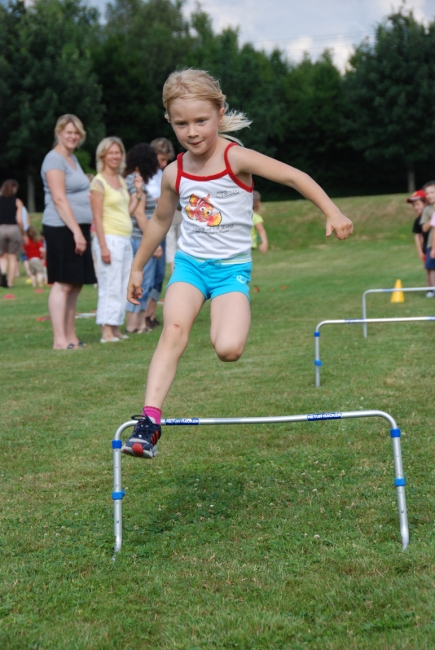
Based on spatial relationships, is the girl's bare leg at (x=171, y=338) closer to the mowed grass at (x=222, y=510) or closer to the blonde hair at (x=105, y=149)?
the mowed grass at (x=222, y=510)

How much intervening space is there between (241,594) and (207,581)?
0.18 metres

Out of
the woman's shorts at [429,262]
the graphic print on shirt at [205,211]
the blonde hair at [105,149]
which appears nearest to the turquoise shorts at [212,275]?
the graphic print on shirt at [205,211]

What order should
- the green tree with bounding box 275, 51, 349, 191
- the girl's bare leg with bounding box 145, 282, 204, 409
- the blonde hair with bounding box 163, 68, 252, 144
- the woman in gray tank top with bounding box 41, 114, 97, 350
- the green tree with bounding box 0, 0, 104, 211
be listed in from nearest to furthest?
the girl's bare leg with bounding box 145, 282, 204, 409 < the blonde hair with bounding box 163, 68, 252, 144 < the woman in gray tank top with bounding box 41, 114, 97, 350 < the green tree with bounding box 0, 0, 104, 211 < the green tree with bounding box 275, 51, 349, 191

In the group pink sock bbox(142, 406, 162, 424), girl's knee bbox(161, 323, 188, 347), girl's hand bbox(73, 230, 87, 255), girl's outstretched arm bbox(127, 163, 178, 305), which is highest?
girl's outstretched arm bbox(127, 163, 178, 305)

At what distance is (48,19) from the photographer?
160 feet

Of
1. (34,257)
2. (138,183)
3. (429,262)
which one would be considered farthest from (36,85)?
(138,183)

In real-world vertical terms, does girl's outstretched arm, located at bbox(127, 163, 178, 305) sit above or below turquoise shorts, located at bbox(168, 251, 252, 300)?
above

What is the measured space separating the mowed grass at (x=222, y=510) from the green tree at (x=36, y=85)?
39.9m

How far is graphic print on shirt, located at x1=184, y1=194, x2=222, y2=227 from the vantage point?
445cm

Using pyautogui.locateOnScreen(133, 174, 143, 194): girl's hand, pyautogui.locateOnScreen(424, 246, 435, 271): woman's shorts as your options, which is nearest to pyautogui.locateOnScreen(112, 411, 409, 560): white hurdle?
pyautogui.locateOnScreen(133, 174, 143, 194): girl's hand

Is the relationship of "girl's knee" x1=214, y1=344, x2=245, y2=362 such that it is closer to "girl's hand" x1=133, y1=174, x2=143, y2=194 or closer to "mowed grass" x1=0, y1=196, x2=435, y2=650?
"mowed grass" x1=0, y1=196, x2=435, y2=650

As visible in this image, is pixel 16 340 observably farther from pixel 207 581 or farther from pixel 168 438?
pixel 207 581

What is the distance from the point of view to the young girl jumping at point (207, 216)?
4207mm

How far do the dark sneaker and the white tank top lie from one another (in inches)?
41.8
